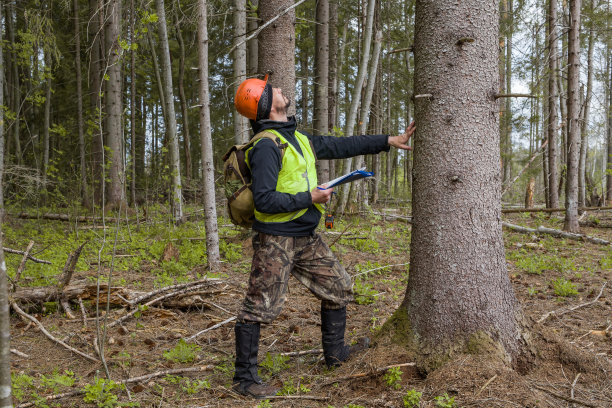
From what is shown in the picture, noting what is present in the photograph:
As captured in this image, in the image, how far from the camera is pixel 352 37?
739 inches

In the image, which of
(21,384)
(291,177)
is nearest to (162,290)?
(21,384)

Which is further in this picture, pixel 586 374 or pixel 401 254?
pixel 401 254

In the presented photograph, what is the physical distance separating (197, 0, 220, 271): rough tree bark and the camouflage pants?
3.24m

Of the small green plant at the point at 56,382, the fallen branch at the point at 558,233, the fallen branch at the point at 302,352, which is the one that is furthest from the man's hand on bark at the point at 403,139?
the fallen branch at the point at 558,233

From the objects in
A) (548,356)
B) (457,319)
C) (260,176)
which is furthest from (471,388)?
(260,176)

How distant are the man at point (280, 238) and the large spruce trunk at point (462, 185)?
42cm

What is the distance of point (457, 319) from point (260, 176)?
5.49ft

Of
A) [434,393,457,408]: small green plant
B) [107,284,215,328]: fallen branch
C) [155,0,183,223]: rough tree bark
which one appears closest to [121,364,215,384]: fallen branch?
[107,284,215,328]: fallen branch

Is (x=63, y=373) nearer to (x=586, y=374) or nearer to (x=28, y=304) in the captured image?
(x=28, y=304)

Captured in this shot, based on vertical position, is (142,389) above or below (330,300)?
below

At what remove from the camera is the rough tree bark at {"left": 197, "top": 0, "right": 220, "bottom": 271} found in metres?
6.31

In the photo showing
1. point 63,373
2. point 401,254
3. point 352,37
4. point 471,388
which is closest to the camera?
point 471,388

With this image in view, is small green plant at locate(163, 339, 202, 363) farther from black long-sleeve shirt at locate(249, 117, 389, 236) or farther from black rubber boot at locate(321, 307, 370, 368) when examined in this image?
black long-sleeve shirt at locate(249, 117, 389, 236)

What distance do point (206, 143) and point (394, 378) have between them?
4.55 m
